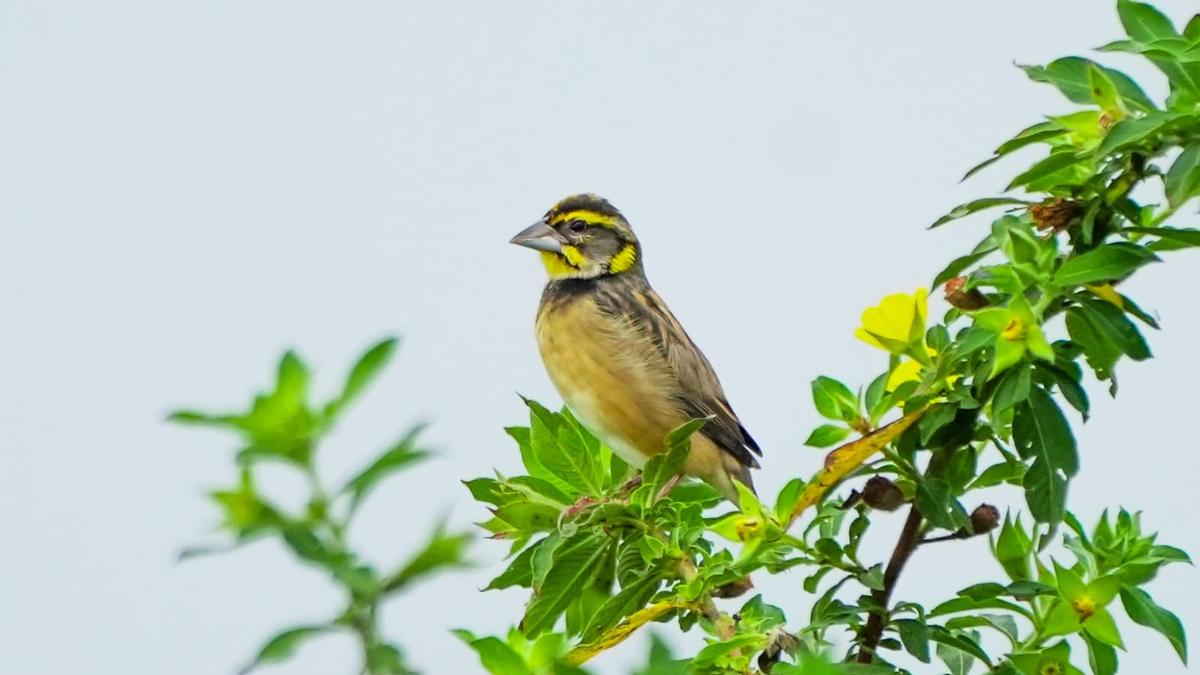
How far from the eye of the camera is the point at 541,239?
5.27 m

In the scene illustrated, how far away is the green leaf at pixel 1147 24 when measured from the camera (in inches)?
77.5

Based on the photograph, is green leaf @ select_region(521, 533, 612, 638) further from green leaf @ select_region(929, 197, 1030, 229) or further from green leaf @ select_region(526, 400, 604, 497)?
green leaf @ select_region(929, 197, 1030, 229)

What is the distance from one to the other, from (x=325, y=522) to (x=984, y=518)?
56.7 inches

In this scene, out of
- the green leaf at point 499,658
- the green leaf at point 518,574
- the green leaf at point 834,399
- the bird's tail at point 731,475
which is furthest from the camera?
the bird's tail at point 731,475

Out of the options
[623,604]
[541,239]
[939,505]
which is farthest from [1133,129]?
[541,239]

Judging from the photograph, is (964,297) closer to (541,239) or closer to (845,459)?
(845,459)

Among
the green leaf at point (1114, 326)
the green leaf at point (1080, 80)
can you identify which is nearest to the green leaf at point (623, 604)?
the green leaf at point (1114, 326)

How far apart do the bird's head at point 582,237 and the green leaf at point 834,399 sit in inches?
128

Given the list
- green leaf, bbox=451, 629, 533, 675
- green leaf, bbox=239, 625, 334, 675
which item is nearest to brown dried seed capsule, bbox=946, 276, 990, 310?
green leaf, bbox=451, 629, 533, 675

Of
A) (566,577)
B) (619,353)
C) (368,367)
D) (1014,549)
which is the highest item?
(619,353)

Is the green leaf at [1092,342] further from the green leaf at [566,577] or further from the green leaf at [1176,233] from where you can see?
the green leaf at [566,577]

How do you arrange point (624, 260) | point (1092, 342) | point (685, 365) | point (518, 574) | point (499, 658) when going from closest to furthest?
1. point (499, 658)
2. point (1092, 342)
3. point (518, 574)
4. point (685, 365)
5. point (624, 260)

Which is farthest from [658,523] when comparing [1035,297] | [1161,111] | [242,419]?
[242,419]

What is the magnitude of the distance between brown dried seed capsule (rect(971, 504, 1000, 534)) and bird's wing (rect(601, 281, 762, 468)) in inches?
108
